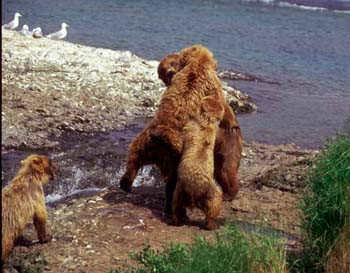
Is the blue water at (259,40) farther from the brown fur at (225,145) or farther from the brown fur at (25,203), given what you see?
the brown fur at (25,203)

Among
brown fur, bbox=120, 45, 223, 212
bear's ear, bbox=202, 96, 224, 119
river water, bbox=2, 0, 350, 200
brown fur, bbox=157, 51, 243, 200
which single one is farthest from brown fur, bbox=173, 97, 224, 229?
river water, bbox=2, 0, 350, 200

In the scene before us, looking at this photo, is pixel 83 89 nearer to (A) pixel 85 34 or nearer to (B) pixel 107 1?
(A) pixel 85 34

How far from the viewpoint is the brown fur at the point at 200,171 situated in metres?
7.15

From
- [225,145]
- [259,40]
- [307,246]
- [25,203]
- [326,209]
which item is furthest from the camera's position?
[259,40]

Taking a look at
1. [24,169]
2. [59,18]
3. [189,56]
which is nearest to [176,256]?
[24,169]

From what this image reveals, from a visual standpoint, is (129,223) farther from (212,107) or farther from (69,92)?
(69,92)

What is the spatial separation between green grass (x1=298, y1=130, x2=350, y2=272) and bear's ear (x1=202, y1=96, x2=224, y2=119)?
1271 mm

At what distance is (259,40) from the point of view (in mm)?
24250

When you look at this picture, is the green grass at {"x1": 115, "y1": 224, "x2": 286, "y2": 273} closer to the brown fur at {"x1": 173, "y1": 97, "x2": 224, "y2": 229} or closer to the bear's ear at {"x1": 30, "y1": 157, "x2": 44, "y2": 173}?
the brown fur at {"x1": 173, "y1": 97, "x2": 224, "y2": 229}

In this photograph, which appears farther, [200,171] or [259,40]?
[259,40]

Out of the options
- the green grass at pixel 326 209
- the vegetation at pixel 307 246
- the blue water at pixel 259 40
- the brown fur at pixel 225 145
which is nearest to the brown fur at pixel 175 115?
the brown fur at pixel 225 145

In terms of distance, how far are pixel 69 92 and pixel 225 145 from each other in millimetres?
5716

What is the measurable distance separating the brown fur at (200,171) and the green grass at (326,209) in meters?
1.01

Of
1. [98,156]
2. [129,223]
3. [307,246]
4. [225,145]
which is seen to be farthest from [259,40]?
[307,246]
